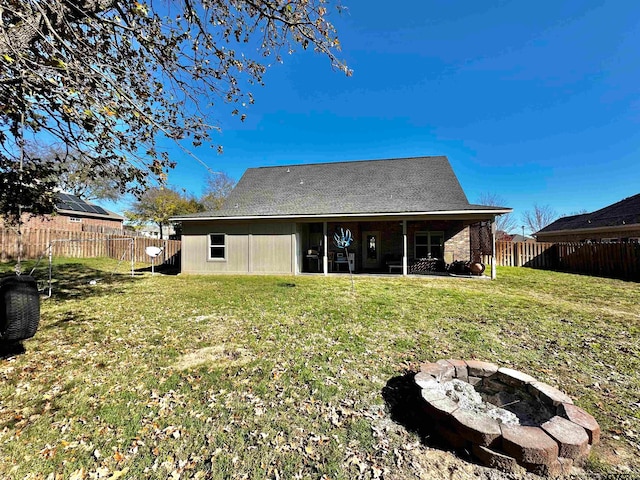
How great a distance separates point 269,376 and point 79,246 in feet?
62.9

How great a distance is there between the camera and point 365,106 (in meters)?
14.2

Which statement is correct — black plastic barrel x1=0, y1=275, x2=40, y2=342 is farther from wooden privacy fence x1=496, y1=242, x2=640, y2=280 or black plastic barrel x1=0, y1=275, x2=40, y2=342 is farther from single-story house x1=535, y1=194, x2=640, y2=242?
single-story house x1=535, y1=194, x2=640, y2=242

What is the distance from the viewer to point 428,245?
1371 centimetres

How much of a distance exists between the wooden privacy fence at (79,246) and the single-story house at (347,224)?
463cm

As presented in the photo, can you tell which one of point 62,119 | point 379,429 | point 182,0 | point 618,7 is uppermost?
point 618,7

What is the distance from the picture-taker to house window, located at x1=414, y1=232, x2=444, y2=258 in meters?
13.7

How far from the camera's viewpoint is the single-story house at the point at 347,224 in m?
11.5

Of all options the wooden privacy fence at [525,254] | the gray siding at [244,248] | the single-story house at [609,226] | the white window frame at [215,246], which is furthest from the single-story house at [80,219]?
the single-story house at [609,226]

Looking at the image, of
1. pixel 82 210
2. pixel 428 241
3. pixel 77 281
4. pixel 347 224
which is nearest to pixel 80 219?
pixel 82 210

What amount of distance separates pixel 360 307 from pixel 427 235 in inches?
341

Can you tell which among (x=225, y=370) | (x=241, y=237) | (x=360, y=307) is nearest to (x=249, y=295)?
(x=360, y=307)

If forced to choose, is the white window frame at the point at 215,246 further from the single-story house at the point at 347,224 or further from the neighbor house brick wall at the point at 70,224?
the neighbor house brick wall at the point at 70,224

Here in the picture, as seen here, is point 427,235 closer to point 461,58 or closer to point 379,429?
point 461,58

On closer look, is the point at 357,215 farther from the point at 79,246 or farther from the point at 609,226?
the point at 79,246
